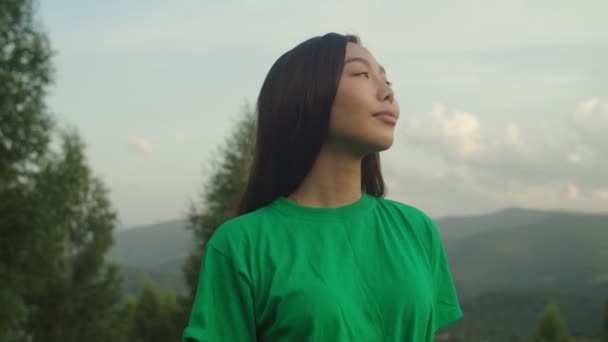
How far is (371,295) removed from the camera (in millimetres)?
2395

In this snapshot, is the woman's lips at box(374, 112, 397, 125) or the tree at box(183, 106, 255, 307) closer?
the woman's lips at box(374, 112, 397, 125)

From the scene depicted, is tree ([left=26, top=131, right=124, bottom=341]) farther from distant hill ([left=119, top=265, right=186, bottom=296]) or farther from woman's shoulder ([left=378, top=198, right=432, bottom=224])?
distant hill ([left=119, top=265, right=186, bottom=296])

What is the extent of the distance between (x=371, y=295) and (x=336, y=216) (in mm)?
341

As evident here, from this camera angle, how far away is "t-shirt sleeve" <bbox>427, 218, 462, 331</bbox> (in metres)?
2.64

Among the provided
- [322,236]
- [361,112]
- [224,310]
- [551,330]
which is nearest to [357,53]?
[361,112]

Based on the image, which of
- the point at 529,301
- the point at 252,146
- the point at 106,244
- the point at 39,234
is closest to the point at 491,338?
the point at 529,301

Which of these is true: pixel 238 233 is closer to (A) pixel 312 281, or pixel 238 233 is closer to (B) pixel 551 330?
(A) pixel 312 281

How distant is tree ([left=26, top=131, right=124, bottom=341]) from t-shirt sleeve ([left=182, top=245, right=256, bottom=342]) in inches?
941

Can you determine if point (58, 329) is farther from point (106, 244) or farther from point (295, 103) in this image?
point (295, 103)

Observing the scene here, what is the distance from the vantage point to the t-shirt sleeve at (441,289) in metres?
2.64

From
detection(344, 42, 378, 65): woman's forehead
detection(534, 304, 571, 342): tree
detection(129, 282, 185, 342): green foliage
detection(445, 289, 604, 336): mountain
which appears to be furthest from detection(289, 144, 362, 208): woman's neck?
detection(445, 289, 604, 336): mountain

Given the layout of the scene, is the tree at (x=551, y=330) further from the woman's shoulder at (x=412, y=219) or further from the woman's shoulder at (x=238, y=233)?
the woman's shoulder at (x=238, y=233)

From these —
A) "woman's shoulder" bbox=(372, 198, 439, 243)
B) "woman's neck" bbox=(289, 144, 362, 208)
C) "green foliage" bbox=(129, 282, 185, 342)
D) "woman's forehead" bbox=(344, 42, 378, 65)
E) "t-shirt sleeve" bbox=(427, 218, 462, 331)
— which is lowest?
"green foliage" bbox=(129, 282, 185, 342)

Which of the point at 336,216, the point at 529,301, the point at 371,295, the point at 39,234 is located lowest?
the point at 529,301
